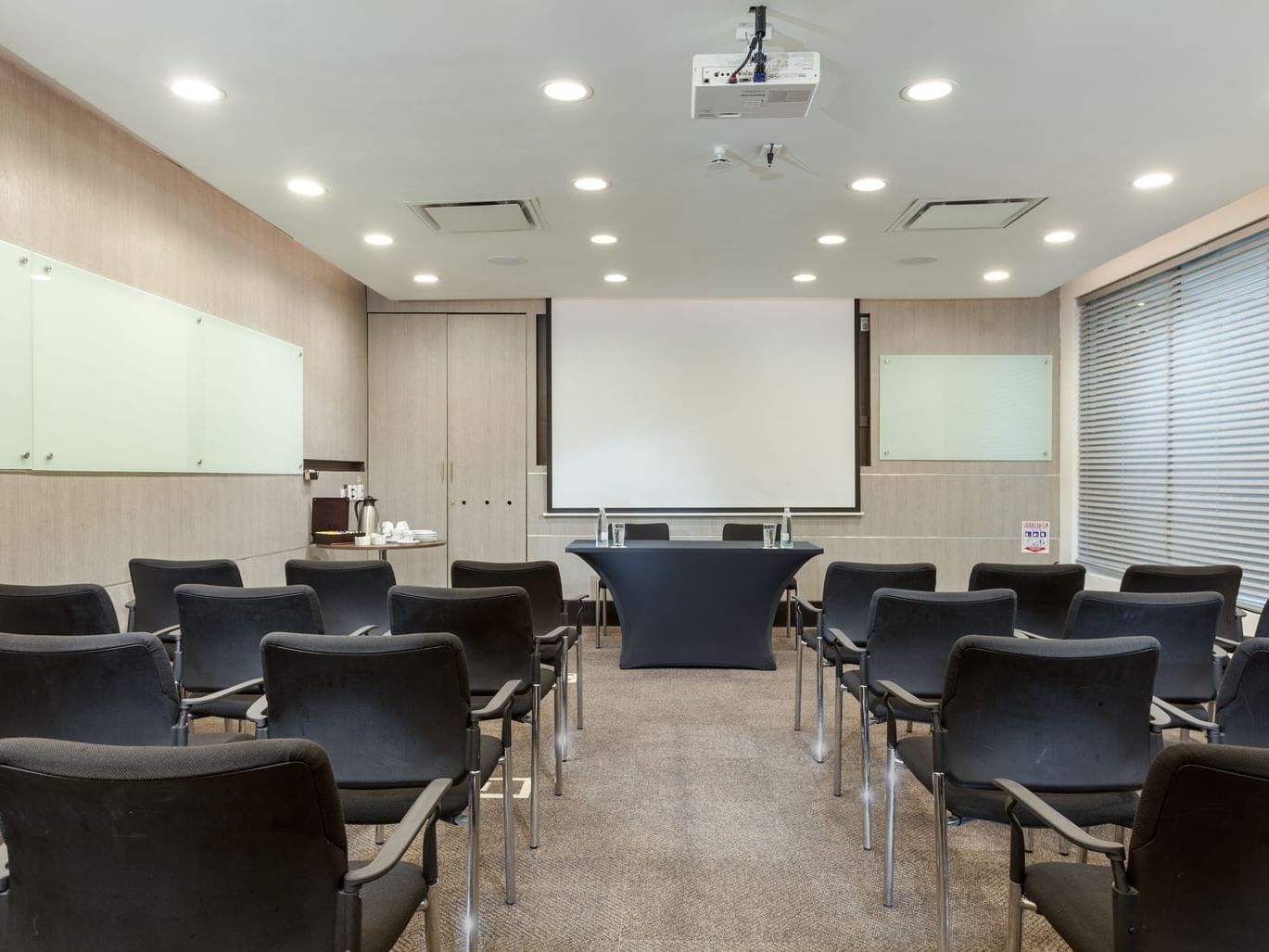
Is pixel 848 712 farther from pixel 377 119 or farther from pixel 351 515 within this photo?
pixel 351 515

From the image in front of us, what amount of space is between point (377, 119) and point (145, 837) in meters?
3.02

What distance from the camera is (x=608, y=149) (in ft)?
11.8

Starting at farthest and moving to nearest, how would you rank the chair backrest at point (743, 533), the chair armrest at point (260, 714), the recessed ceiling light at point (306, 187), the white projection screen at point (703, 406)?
the white projection screen at point (703, 406) → the chair backrest at point (743, 533) → the recessed ceiling light at point (306, 187) → the chair armrest at point (260, 714)

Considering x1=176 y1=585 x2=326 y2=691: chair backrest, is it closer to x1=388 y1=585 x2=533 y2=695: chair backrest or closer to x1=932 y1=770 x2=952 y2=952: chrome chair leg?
x1=388 y1=585 x2=533 y2=695: chair backrest

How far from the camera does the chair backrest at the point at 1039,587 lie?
342cm

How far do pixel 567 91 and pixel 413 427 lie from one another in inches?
176

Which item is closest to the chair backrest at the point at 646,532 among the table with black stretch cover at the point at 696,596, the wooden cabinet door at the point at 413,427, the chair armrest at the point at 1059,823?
the table with black stretch cover at the point at 696,596

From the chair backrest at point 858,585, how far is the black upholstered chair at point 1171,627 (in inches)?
33.1

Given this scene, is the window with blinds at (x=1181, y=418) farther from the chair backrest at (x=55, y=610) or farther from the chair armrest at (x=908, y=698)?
the chair backrest at (x=55, y=610)

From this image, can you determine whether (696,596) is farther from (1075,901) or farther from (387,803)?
(1075,901)

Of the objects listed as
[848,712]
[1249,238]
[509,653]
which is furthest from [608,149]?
[1249,238]

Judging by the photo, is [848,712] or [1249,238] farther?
[1249,238]

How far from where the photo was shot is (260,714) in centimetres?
189

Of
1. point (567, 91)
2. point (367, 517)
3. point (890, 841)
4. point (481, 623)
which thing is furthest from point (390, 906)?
point (367, 517)
